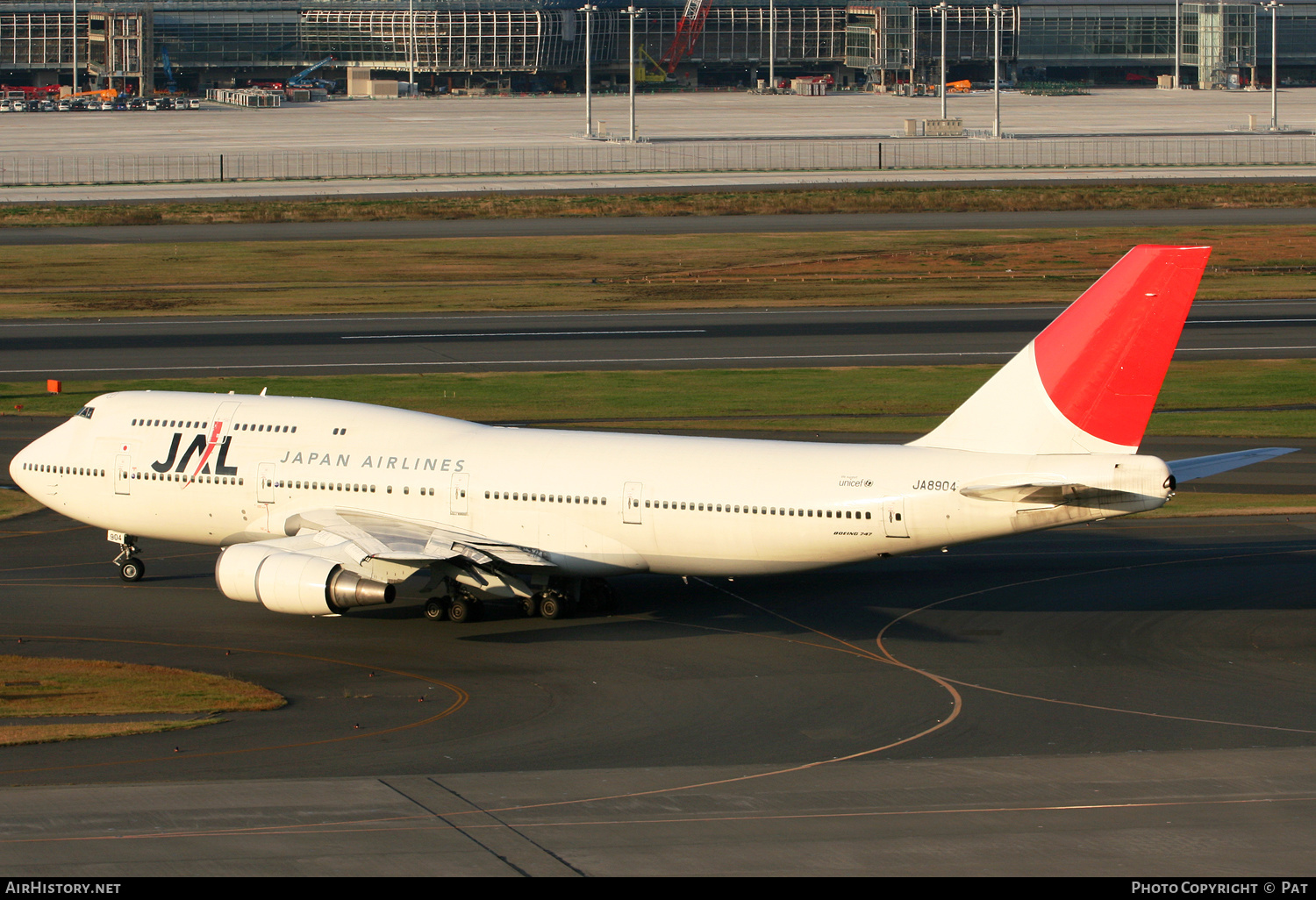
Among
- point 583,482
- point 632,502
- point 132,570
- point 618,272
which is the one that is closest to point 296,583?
point 583,482

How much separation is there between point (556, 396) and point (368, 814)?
41.3 metres

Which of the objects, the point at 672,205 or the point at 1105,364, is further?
the point at 672,205

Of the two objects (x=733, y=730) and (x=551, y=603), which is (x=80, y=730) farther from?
(x=733, y=730)

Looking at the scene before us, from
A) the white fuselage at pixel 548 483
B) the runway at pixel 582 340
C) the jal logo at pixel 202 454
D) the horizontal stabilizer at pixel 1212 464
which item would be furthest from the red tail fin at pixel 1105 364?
the runway at pixel 582 340

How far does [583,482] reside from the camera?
130ft

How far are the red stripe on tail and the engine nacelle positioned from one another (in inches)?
661

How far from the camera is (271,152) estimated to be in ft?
547

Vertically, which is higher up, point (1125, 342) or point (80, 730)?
point (1125, 342)

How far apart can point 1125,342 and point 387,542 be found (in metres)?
18.5

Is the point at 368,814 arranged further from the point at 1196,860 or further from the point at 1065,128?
the point at 1065,128

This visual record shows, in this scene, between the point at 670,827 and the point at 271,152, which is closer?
the point at 670,827

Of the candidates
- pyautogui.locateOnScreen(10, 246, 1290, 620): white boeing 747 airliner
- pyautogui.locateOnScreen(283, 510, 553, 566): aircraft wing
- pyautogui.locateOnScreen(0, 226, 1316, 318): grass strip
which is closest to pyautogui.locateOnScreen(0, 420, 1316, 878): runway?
pyautogui.locateOnScreen(10, 246, 1290, 620): white boeing 747 airliner
